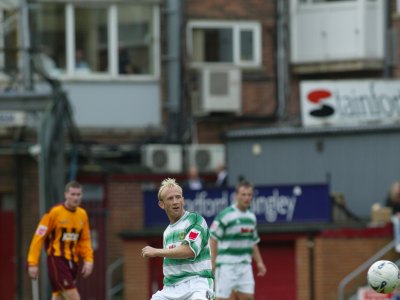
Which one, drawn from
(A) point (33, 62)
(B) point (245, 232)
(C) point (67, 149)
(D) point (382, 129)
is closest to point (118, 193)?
(C) point (67, 149)

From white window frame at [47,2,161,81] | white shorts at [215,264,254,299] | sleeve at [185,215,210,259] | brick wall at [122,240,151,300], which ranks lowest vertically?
brick wall at [122,240,151,300]

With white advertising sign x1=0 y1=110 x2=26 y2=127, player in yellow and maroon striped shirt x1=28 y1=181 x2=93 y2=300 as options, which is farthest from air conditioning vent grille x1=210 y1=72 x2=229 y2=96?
player in yellow and maroon striped shirt x1=28 y1=181 x2=93 y2=300

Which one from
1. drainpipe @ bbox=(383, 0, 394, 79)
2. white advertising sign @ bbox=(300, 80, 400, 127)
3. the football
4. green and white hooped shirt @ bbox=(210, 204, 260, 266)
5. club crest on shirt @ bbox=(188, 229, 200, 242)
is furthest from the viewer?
drainpipe @ bbox=(383, 0, 394, 79)

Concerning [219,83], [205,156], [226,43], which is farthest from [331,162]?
[226,43]

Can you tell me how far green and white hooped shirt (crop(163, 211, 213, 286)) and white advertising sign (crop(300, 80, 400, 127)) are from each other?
1528cm

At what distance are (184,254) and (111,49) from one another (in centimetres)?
1910

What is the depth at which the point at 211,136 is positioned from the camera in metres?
33.5

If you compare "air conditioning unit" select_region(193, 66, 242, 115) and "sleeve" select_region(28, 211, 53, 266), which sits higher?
"air conditioning unit" select_region(193, 66, 242, 115)

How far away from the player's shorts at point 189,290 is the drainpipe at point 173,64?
1849 cm

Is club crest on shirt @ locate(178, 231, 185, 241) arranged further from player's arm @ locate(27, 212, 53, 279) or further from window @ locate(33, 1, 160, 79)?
window @ locate(33, 1, 160, 79)

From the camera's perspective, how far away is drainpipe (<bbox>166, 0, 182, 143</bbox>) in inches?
1296

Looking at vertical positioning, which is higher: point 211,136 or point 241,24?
point 241,24

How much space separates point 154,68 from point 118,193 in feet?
11.5

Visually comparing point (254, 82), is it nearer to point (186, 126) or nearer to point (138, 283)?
point (186, 126)
